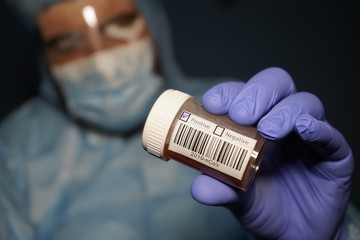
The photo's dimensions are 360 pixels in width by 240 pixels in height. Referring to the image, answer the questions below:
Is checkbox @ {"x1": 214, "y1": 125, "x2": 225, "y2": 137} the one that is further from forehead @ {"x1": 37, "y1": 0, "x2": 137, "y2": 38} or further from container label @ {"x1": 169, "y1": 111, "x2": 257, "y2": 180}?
forehead @ {"x1": 37, "y1": 0, "x2": 137, "y2": 38}

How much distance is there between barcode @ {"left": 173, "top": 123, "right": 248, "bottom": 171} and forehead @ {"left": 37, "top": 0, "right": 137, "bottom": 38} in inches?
27.1

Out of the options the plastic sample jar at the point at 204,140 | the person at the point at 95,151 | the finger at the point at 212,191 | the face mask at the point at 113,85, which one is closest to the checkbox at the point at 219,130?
the plastic sample jar at the point at 204,140

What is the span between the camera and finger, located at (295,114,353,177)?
22.5 inches

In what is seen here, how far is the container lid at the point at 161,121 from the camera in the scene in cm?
55

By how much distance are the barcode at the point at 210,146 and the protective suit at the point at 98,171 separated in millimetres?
546

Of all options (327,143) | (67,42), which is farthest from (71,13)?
(327,143)

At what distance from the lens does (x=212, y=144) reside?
1.72 feet

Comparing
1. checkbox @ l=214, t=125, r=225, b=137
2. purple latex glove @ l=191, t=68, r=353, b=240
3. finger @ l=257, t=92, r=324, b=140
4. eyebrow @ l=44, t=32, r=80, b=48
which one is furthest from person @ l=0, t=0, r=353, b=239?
checkbox @ l=214, t=125, r=225, b=137

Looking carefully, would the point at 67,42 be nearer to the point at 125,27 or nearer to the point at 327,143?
the point at 125,27

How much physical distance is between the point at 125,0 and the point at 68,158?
0.57 metres

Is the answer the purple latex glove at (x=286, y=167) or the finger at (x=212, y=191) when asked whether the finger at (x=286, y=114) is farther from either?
the finger at (x=212, y=191)

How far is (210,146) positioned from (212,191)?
0.34ft

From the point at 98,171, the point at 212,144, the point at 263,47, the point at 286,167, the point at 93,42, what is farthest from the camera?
the point at 263,47

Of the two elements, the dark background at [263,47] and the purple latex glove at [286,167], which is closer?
the purple latex glove at [286,167]
